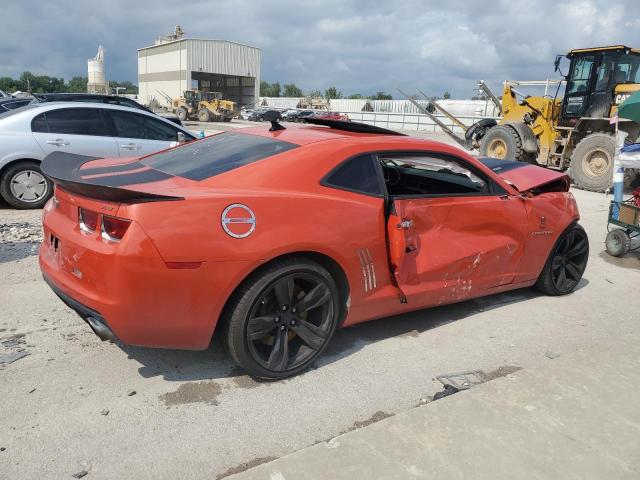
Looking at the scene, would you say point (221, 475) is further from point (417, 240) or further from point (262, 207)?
point (417, 240)

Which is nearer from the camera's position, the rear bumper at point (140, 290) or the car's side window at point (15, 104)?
the rear bumper at point (140, 290)

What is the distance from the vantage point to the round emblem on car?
9.12ft

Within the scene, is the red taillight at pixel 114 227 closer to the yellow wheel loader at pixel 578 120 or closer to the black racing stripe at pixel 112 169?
the black racing stripe at pixel 112 169

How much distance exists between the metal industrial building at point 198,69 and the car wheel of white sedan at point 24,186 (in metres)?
51.2

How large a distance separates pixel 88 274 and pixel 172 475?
1.11 m

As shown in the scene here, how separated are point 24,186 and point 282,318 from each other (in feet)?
17.9

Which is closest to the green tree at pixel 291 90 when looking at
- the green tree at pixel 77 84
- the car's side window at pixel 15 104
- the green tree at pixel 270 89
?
the green tree at pixel 270 89

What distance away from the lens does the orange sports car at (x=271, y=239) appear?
2.68 metres

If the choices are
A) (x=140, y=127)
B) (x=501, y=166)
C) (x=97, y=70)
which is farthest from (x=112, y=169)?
(x=97, y=70)

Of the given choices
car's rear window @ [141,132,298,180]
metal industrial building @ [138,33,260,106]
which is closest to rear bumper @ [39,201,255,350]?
car's rear window @ [141,132,298,180]

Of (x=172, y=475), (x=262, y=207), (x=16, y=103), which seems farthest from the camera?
(x=16, y=103)

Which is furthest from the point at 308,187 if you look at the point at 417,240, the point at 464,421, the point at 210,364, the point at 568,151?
the point at 568,151

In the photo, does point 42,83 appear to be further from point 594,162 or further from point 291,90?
point 594,162

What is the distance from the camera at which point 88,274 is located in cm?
276
